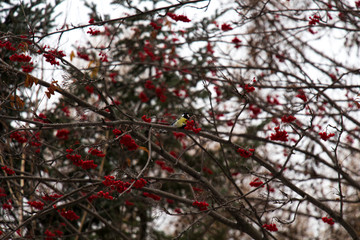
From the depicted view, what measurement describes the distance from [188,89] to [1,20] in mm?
3975

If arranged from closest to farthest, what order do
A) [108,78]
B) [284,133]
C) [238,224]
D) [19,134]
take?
1. [284,133]
2. [238,224]
3. [19,134]
4. [108,78]

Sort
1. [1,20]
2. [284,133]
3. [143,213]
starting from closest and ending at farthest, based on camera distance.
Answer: [284,133]
[1,20]
[143,213]

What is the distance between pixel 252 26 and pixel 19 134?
5.41m

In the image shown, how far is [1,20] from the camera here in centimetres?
→ 808

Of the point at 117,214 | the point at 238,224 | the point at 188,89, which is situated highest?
the point at 188,89

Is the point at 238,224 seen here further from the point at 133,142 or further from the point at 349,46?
the point at 349,46

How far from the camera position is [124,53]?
849cm

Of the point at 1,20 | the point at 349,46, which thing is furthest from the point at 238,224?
the point at 1,20

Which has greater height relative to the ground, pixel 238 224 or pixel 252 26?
pixel 252 26

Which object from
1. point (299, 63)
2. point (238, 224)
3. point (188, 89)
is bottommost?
point (238, 224)

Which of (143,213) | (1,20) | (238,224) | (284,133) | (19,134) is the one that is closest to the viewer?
(284,133)

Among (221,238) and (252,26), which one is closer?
(252,26)

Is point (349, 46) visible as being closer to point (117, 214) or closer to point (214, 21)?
point (214, 21)

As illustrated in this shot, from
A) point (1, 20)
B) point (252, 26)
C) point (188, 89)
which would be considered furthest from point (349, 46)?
point (1, 20)
